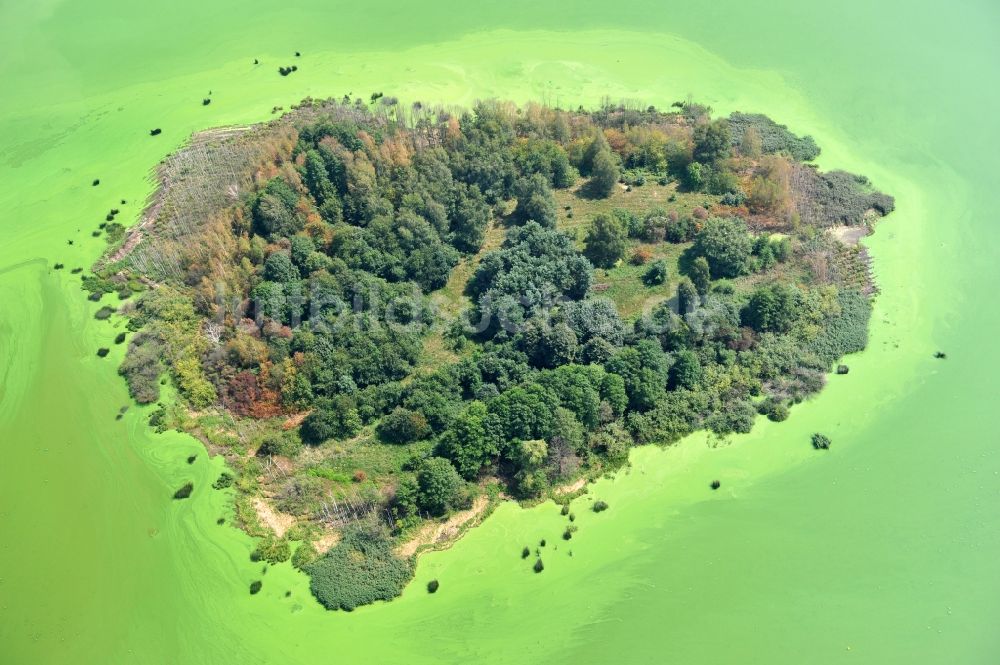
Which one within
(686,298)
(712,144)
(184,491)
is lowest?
(184,491)

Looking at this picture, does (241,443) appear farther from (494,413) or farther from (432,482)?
(494,413)

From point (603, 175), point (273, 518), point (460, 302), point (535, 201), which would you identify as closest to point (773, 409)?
point (460, 302)

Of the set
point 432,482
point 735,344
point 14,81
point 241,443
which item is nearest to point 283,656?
point 432,482

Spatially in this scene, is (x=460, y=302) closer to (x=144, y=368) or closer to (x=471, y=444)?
(x=471, y=444)

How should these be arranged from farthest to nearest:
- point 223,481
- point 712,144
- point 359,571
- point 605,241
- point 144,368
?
point 712,144 < point 605,241 < point 144,368 < point 223,481 < point 359,571

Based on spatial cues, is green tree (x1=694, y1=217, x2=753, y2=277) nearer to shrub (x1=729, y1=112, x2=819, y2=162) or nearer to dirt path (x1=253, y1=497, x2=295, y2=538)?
shrub (x1=729, y1=112, x2=819, y2=162)

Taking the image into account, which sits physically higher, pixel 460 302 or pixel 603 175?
pixel 603 175
